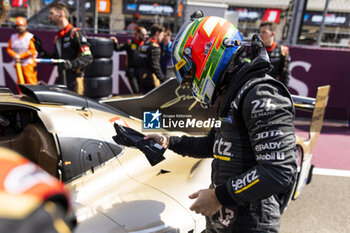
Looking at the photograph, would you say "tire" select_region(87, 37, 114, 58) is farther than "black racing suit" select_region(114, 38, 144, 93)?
No

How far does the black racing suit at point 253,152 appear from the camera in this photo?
897 mm

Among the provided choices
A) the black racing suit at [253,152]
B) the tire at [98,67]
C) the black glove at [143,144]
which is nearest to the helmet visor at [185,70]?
the black racing suit at [253,152]

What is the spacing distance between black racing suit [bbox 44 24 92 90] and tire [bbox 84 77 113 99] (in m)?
0.52

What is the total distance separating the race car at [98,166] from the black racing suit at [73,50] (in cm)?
204

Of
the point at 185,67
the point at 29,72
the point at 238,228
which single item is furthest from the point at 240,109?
the point at 29,72

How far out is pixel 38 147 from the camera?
1835mm

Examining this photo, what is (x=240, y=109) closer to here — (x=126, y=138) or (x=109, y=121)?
(x=126, y=138)

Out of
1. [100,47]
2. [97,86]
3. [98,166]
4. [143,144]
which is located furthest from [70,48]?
[143,144]

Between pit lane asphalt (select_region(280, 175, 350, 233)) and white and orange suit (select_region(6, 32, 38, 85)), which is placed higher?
white and orange suit (select_region(6, 32, 38, 85))

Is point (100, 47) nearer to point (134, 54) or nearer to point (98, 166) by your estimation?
point (134, 54)

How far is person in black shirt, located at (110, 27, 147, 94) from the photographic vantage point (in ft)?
16.8

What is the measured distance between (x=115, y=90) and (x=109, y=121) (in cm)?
399

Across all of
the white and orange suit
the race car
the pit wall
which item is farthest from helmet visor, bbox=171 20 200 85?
the pit wall

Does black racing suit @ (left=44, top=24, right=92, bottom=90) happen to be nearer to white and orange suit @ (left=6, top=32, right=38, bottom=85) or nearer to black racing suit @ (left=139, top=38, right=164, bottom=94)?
white and orange suit @ (left=6, top=32, right=38, bottom=85)
